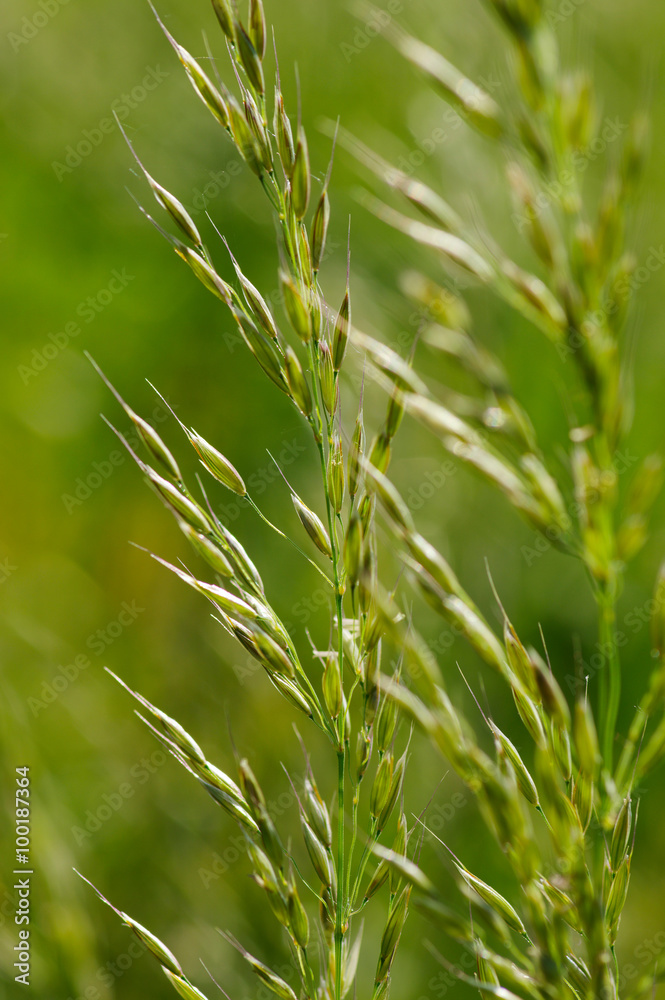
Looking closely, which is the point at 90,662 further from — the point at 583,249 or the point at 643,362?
the point at 583,249

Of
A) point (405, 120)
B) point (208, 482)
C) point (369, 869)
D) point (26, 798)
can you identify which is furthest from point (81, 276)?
point (369, 869)

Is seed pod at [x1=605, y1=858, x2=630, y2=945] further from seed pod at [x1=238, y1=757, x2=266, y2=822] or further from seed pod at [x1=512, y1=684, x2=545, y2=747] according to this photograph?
seed pod at [x1=238, y1=757, x2=266, y2=822]

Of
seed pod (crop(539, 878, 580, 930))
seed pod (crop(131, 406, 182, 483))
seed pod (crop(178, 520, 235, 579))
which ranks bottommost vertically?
seed pod (crop(539, 878, 580, 930))

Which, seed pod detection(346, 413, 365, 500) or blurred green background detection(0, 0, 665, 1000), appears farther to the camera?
blurred green background detection(0, 0, 665, 1000)

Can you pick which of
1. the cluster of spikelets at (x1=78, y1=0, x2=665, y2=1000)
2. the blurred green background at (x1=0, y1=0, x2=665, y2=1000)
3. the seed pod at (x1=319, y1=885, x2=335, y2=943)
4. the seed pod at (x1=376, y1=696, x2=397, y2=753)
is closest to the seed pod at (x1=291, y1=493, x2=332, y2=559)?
the cluster of spikelets at (x1=78, y1=0, x2=665, y2=1000)

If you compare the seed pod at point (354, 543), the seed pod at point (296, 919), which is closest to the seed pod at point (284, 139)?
the seed pod at point (354, 543)

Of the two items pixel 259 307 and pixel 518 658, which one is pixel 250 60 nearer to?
pixel 259 307

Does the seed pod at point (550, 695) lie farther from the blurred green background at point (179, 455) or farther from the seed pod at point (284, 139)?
the blurred green background at point (179, 455)

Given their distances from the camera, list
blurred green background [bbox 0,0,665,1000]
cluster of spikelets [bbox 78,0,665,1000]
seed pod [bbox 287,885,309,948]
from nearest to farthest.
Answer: cluster of spikelets [bbox 78,0,665,1000], seed pod [bbox 287,885,309,948], blurred green background [bbox 0,0,665,1000]

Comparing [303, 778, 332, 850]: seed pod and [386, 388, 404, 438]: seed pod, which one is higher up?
[386, 388, 404, 438]: seed pod

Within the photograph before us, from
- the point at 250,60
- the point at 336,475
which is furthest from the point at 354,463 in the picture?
the point at 250,60
